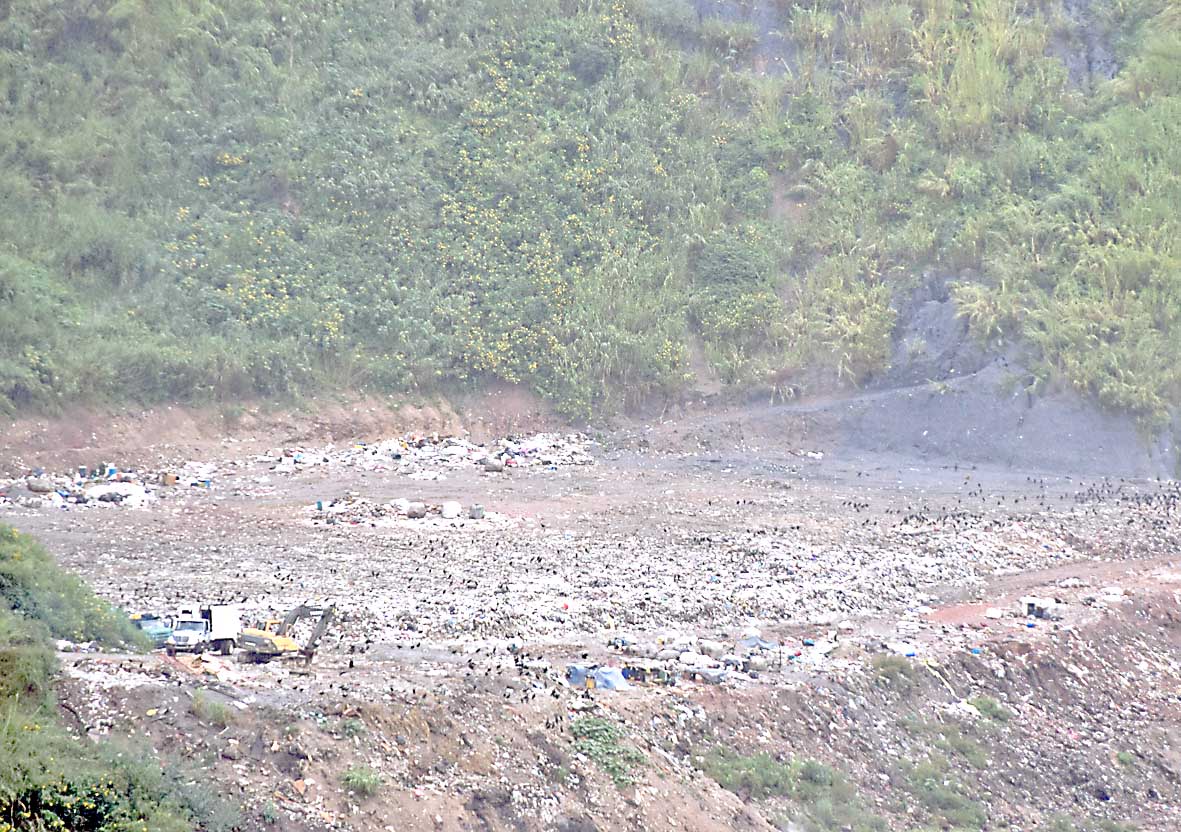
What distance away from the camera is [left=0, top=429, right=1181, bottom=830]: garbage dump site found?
8656 mm

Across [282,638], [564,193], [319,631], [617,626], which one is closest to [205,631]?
[282,638]

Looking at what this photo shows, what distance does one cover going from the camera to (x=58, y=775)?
22.2 ft

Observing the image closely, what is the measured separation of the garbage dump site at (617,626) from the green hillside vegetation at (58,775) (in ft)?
1.21

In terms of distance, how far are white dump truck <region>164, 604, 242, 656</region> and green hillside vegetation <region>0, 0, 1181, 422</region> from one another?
9.67m

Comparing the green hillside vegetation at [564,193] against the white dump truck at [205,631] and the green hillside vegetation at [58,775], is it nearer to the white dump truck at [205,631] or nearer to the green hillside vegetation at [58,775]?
the white dump truck at [205,631]

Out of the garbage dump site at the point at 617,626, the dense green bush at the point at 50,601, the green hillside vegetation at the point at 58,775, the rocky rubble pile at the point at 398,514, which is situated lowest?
the rocky rubble pile at the point at 398,514

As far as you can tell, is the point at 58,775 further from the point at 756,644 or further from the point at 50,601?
the point at 756,644

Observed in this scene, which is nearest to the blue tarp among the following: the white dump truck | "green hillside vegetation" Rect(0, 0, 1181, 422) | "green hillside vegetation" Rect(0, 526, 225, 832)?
the white dump truck

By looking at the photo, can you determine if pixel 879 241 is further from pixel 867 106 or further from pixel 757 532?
pixel 757 532

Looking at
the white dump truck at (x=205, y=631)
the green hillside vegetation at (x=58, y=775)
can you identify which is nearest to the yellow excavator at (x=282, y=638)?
the white dump truck at (x=205, y=631)

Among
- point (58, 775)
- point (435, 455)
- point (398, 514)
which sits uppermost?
point (58, 775)

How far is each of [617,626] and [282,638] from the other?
320cm

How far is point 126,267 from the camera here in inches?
868

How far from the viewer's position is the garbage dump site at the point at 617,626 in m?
8.66
